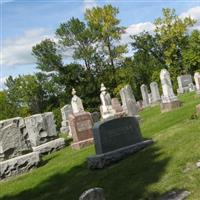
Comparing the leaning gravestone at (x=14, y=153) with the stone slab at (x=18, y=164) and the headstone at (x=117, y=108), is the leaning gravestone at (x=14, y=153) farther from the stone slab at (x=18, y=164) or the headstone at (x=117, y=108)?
the headstone at (x=117, y=108)

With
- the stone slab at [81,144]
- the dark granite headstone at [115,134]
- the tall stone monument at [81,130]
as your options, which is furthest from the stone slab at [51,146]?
the dark granite headstone at [115,134]

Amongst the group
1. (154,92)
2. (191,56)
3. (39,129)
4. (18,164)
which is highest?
(191,56)

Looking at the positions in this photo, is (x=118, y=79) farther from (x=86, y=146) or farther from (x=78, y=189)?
(x=78, y=189)

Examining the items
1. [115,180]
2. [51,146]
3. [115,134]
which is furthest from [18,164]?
[115,180]

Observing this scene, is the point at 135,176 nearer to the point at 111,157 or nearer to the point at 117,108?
the point at 111,157

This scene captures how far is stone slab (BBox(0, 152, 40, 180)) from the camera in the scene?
618 inches

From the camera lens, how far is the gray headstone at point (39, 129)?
A: 21516 millimetres

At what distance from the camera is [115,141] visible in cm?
1251

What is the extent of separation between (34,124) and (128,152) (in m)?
9.99

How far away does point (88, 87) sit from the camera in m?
54.6

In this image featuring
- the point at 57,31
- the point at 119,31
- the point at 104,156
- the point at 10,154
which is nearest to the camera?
the point at 104,156

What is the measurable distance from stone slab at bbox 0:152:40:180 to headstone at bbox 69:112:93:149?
134 inches

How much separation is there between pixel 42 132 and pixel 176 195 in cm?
1425

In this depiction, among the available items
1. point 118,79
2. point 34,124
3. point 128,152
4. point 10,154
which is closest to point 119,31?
point 118,79
